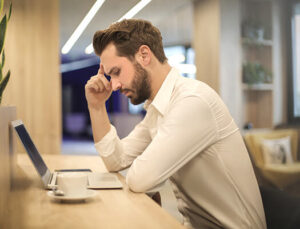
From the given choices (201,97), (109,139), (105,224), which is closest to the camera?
(105,224)

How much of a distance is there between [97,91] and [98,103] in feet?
0.22

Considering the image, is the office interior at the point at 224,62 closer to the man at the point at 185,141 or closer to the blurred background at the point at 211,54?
the blurred background at the point at 211,54

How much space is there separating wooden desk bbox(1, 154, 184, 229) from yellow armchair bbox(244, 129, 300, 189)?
9.68 feet

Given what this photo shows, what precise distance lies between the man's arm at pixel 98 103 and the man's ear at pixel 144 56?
0.86 feet

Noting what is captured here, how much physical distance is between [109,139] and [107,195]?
1.58ft

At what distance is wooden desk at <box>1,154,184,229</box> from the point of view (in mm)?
897

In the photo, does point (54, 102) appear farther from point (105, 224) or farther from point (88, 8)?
point (105, 224)

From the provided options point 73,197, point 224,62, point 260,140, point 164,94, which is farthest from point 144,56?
point 224,62

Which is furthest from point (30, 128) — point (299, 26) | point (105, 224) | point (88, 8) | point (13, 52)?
point (299, 26)

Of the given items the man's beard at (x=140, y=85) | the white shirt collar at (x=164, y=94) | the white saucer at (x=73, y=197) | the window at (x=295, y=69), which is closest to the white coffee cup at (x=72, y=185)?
the white saucer at (x=73, y=197)

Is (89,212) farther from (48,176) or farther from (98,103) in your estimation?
(98,103)

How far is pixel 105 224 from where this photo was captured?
895mm

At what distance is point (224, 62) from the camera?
462 cm

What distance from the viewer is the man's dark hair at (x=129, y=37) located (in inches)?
60.8
